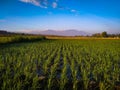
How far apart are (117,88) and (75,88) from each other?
4.53 ft

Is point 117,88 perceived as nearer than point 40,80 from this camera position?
Yes

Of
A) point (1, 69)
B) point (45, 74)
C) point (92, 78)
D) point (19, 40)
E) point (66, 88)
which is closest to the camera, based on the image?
point (66, 88)

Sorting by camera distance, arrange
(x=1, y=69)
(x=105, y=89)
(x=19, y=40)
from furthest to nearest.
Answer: (x=19, y=40) → (x=1, y=69) → (x=105, y=89)

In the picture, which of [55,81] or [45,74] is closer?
[55,81]

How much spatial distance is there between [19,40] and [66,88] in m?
30.6

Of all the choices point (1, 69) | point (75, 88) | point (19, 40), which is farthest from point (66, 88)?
point (19, 40)

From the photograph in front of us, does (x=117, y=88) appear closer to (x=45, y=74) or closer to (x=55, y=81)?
(x=55, y=81)

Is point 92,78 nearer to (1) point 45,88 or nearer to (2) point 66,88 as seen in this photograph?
(2) point 66,88

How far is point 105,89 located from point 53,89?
1562 mm

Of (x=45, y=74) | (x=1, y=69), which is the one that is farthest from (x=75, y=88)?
(x=1, y=69)

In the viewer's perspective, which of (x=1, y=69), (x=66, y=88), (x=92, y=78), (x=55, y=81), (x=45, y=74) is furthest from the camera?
(x=1, y=69)

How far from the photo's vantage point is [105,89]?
489 cm

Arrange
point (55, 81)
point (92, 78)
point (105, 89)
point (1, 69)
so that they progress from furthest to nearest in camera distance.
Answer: point (1, 69)
point (92, 78)
point (55, 81)
point (105, 89)

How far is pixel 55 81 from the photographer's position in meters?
5.87
